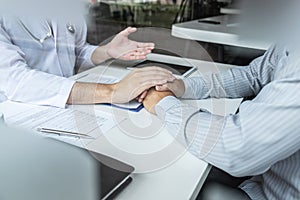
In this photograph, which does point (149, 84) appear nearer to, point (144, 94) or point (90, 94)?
point (144, 94)

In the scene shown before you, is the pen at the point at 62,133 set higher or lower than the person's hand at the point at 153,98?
lower

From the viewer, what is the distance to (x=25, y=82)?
33.8 inches

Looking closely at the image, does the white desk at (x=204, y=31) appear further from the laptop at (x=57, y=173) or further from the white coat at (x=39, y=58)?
the laptop at (x=57, y=173)

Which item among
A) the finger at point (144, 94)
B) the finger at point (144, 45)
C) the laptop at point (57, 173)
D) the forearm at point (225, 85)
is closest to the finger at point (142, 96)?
the finger at point (144, 94)

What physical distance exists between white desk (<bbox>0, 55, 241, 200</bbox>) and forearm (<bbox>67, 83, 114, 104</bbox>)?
0.17ft

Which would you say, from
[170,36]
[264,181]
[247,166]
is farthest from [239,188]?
[170,36]

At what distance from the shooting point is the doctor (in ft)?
2.55

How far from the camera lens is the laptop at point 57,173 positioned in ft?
1.47

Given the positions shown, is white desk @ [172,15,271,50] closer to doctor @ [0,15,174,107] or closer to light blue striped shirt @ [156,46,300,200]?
doctor @ [0,15,174,107]

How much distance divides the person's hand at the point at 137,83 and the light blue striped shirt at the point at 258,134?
9 centimetres

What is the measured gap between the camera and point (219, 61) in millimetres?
1212

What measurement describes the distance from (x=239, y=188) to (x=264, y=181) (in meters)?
0.06

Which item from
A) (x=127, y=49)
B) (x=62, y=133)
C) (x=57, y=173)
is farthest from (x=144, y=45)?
(x=57, y=173)

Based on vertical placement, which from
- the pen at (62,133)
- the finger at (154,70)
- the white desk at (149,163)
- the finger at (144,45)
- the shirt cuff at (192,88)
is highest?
the finger at (144,45)
